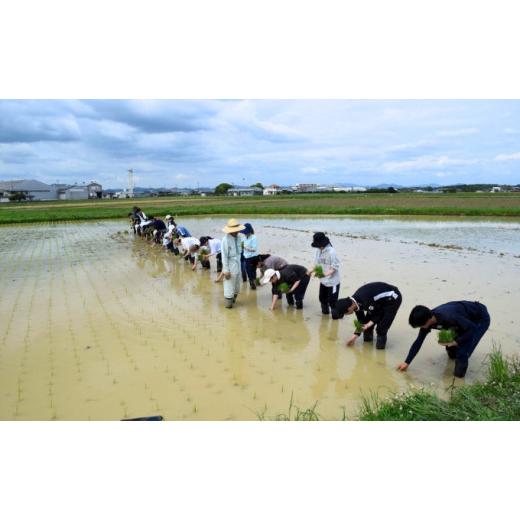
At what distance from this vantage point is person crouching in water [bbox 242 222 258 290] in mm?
7168

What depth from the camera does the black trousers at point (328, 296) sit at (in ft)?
19.1

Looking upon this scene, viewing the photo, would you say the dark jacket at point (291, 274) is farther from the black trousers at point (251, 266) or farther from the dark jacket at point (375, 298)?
the dark jacket at point (375, 298)

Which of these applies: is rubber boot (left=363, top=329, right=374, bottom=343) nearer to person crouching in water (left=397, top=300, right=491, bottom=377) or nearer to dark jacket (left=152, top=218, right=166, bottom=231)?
person crouching in water (left=397, top=300, right=491, bottom=377)

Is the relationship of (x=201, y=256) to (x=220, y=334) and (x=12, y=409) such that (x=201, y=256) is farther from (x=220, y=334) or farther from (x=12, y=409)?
(x=12, y=409)

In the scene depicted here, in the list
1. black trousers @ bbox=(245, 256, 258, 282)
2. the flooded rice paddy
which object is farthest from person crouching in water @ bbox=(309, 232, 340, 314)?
black trousers @ bbox=(245, 256, 258, 282)

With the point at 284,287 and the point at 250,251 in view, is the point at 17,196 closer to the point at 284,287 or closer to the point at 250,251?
the point at 250,251

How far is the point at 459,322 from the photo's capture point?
3.90 meters

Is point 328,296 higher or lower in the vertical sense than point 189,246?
lower

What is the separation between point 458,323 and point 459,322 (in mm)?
15

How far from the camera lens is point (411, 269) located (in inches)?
361

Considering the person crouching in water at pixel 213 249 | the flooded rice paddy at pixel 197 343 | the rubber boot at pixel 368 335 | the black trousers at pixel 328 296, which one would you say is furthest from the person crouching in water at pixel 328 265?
the person crouching in water at pixel 213 249

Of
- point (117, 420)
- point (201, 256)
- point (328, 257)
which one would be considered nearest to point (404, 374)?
point (328, 257)

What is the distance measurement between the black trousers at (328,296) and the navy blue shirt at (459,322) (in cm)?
186

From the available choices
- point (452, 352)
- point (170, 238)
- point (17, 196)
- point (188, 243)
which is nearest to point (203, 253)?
point (188, 243)
